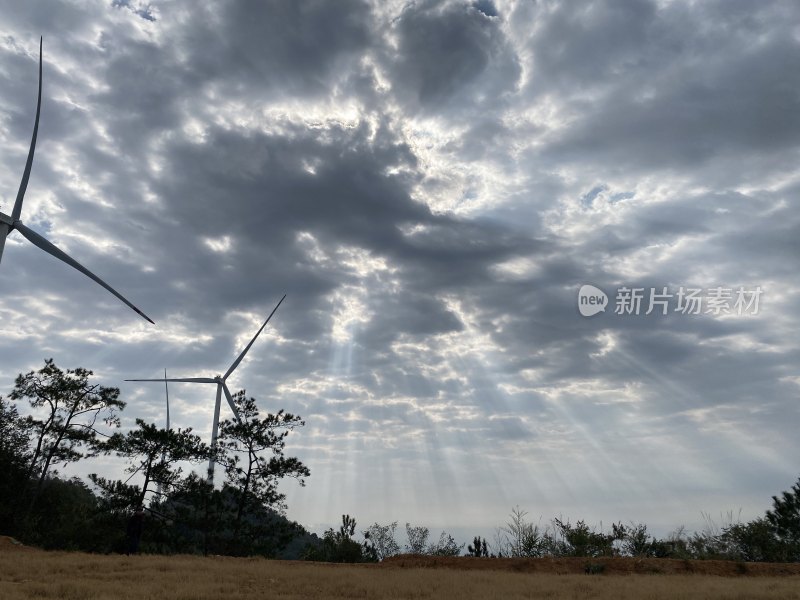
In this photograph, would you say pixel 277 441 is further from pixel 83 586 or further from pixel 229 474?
pixel 83 586

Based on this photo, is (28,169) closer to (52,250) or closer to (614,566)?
(52,250)

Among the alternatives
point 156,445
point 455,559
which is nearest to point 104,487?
point 156,445

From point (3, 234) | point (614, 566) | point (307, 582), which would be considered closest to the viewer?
point (307, 582)

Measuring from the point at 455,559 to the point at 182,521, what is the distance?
76.4 feet

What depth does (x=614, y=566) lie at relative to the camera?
1124 inches

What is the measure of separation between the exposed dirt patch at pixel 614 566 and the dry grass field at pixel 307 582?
0.27 metres

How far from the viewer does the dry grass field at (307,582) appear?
17.9 m

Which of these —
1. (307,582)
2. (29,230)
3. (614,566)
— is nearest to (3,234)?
(29,230)

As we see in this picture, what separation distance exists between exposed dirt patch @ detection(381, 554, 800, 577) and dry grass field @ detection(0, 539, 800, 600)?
0.88 ft

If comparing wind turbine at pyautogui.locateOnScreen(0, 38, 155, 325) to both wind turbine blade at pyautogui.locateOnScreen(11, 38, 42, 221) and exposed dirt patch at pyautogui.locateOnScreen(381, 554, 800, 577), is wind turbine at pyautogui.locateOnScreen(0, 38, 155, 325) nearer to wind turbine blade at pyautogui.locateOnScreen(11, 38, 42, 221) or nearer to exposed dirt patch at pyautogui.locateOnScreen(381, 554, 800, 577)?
wind turbine blade at pyautogui.locateOnScreen(11, 38, 42, 221)

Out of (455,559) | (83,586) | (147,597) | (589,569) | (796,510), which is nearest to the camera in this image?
(147,597)

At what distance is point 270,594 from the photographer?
1855 cm

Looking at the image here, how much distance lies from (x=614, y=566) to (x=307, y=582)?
617 inches

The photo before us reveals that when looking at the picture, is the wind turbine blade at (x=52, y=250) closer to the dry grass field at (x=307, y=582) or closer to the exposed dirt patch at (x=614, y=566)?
the dry grass field at (x=307, y=582)
